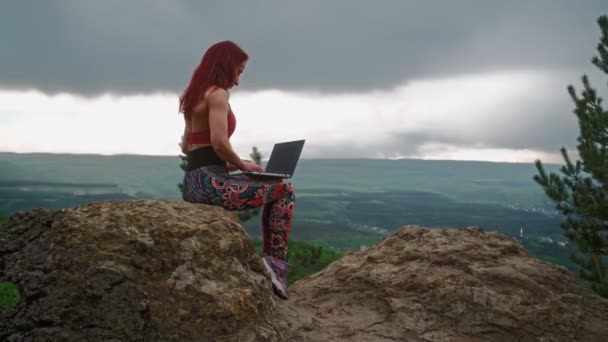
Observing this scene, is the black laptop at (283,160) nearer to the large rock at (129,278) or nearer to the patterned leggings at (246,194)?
the patterned leggings at (246,194)

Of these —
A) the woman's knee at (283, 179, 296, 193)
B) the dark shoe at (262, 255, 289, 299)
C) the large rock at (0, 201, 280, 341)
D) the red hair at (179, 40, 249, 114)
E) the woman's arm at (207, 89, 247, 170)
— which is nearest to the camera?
the large rock at (0, 201, 280, 341)

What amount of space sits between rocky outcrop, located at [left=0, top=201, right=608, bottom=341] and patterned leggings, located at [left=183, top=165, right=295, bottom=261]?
0.20m

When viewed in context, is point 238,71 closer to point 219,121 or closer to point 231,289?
point 219,121

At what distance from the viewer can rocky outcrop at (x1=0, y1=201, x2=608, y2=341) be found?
3.88 meters

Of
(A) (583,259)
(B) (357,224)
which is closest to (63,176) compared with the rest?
(B) (357,224)

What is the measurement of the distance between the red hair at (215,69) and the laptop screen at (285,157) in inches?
32.4

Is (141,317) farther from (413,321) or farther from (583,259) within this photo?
(583,259)

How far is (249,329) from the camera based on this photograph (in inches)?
164

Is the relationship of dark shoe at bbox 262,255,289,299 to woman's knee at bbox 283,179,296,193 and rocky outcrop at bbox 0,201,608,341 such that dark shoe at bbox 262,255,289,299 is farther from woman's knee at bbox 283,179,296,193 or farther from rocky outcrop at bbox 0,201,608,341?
woman's knee at bbox 283,179,296,193

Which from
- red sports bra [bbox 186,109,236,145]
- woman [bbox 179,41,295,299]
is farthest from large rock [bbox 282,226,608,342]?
red sports bra [bbox 186,109,236,145]

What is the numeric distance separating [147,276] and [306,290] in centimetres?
249

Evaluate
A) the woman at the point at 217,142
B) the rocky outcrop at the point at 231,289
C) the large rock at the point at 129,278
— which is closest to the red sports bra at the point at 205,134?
the woman at the point at 217,142

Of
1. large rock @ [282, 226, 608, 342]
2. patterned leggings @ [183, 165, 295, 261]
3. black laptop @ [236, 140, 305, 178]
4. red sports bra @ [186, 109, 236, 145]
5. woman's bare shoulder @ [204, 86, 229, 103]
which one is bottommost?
large rock @ [282, 226, 608, 342]

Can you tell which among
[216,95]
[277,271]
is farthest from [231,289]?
[216,95]
